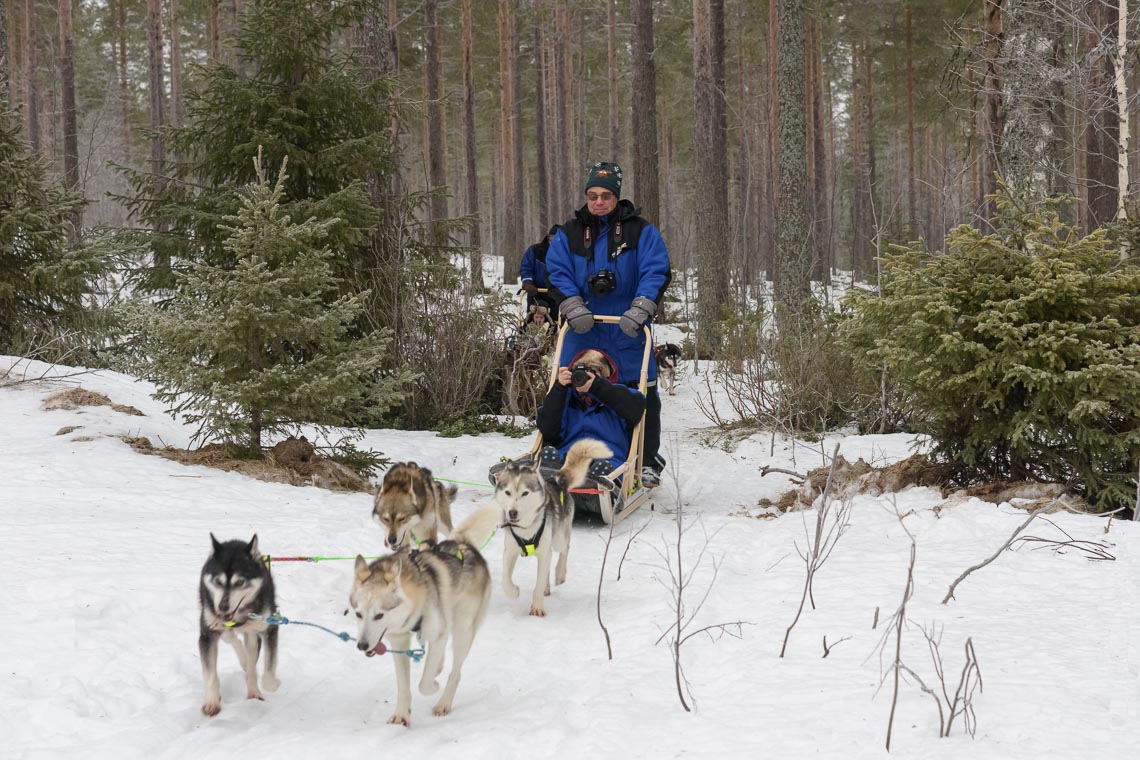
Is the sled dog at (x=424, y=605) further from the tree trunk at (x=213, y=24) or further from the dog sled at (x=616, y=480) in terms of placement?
the tree trunk at (x=213, y=24)

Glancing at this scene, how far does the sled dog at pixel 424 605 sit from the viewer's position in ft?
9.84

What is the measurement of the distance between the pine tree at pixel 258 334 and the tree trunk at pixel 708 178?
8649mm

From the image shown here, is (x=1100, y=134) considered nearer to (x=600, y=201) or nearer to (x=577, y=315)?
(x=600, y=201)

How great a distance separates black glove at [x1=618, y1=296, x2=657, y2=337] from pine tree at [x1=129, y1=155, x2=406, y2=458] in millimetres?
1857

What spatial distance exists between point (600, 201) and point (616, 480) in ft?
7.18

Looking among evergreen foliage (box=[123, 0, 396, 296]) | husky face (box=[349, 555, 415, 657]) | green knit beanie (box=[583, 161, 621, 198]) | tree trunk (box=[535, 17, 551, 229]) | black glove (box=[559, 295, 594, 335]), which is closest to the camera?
husky face (box=[349, 555, 415, 657])

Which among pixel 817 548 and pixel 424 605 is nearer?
pixel 424 605

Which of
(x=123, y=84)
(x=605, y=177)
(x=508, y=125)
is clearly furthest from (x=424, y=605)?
(x=123, y=84)

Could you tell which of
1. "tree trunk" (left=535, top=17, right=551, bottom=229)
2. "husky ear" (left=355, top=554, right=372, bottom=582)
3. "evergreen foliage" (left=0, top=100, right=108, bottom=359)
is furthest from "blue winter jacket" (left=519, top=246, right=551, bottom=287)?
"tree trunk" (left=535, top=17, right=551, bottom=229)

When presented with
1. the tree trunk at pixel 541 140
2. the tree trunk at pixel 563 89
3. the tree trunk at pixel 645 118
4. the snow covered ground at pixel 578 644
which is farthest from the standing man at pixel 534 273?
the tree trunk at pixel 563 89

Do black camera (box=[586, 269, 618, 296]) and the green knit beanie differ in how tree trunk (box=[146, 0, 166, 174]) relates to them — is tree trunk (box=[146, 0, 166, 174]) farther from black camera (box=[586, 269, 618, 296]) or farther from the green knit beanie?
black camera (box=[586, 269, 618, 296])

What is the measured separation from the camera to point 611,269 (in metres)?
7.08

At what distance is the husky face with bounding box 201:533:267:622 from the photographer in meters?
3.13

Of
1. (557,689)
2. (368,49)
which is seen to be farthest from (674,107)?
(557,689)
